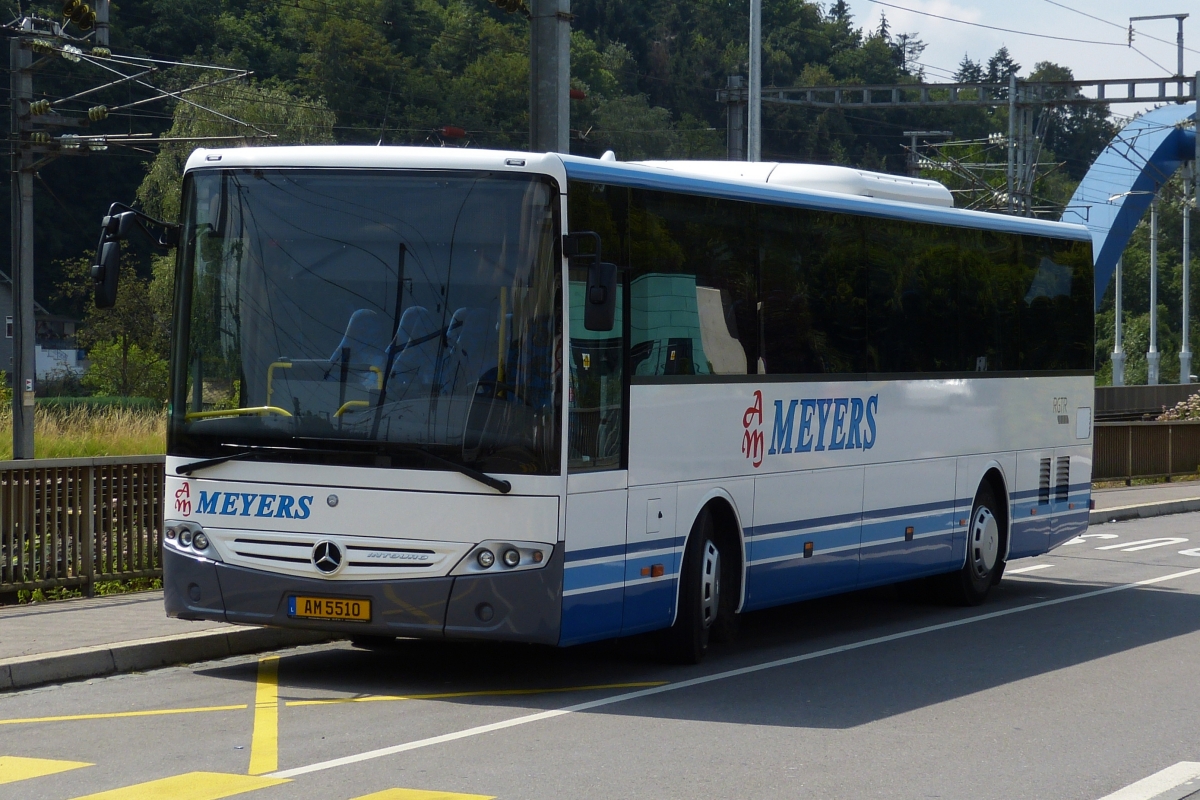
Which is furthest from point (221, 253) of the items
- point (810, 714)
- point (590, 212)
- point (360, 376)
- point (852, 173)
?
point (852, 173)

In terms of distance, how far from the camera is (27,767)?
7547 millimetres

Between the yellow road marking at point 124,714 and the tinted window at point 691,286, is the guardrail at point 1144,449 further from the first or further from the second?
the yellow road marking at point 124,714

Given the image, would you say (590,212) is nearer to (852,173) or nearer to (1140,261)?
(852,173)

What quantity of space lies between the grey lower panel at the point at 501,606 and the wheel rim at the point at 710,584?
5.94 feet

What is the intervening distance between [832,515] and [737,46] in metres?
94.6

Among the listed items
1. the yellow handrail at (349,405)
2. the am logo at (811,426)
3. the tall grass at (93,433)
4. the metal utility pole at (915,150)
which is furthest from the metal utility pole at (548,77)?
the metal utility pole at (915,150)

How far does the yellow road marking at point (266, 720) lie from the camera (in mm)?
7686

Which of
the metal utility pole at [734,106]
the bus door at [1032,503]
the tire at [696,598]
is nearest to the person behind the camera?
the tire at [696,598]

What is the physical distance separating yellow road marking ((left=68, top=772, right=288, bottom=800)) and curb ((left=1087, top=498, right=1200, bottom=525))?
63.0 feet

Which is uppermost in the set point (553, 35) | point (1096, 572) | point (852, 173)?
point (553, 35)

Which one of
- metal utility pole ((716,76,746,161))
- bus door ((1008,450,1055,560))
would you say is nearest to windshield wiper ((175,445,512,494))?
bus door ((1008,450,1055,560))

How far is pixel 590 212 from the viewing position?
9922 mm

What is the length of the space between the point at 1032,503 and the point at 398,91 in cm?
6452

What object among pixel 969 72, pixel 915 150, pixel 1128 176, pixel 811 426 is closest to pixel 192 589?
pixel 811 426
